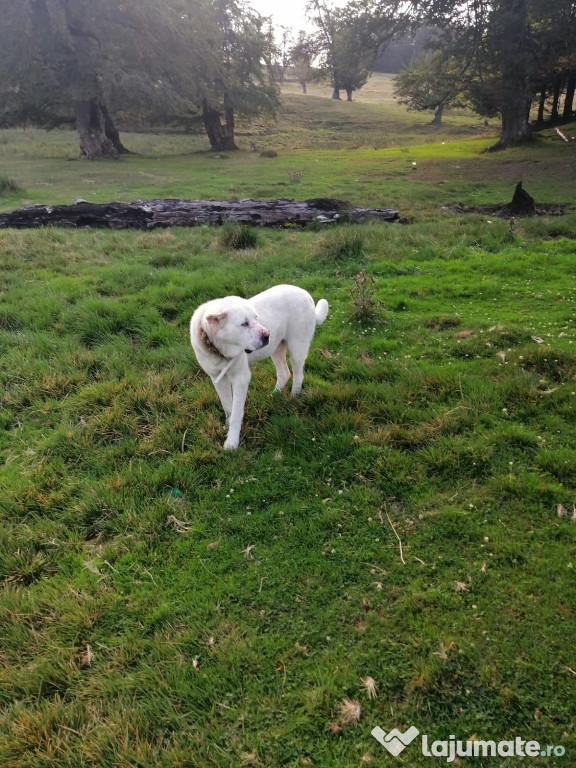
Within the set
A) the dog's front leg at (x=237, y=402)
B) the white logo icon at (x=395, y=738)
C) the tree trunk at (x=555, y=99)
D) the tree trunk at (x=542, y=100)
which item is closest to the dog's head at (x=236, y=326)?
the dog's front leg at (x=237, y=402)

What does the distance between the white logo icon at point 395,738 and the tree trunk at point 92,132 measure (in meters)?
36.7

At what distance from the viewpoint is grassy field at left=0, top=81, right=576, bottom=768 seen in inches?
112

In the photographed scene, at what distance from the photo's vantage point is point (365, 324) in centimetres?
759

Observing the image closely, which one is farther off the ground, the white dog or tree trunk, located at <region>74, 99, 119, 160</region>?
tree trunk, located at <region>74, 99, 119, 160</region>

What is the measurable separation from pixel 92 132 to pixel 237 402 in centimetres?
3522

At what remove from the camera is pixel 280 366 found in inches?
239

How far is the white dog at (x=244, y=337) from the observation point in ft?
14.7

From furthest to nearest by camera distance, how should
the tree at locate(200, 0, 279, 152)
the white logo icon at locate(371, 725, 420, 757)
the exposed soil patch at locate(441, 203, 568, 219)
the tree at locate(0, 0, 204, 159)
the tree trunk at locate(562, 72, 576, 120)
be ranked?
the tree at locate(200, 0, 279, 152)
the tree trunk at locate(562, 72, 576, 120)
the tree at locate(0, 0, 204, 159)
the exposed soil patch at locate(441, 203, 568, 219)
the white logo icon at locate(371, 725, 420, 757)

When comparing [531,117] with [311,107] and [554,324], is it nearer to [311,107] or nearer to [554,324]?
[311,107]

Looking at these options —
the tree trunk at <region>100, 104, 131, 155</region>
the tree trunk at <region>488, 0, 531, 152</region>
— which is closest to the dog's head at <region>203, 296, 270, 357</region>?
the tree trunk at <region>488, 0, 531, 152</region>

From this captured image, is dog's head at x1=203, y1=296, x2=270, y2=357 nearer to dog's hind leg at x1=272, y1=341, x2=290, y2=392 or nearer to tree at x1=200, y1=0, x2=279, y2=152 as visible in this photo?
dog's hind leg at x1=272, y1=341, x2=290, y2=392

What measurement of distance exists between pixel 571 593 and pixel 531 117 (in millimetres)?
50337

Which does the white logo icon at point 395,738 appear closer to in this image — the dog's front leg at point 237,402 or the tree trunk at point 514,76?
the dog's front leg at point 237,402

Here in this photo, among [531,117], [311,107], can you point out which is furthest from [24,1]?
[311,107]
